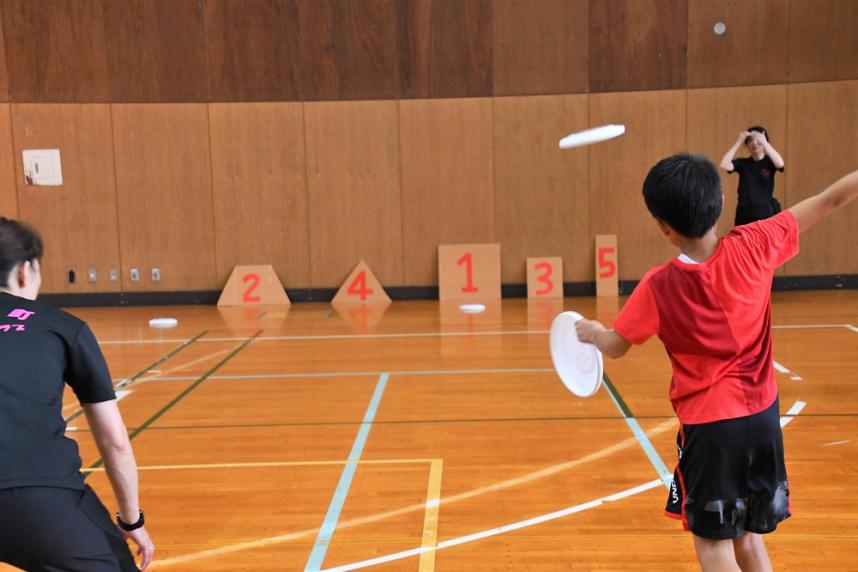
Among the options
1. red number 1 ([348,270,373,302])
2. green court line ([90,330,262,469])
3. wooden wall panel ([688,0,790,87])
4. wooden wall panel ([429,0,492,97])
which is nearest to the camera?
green court line ([90,330,262,469])

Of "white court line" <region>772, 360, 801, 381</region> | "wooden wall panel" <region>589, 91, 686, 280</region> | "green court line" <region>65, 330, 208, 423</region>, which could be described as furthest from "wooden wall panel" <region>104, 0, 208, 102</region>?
"white court line" <region>772, 360, 801, 381</region>

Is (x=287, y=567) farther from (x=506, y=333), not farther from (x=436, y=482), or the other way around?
(x=506, y=333)

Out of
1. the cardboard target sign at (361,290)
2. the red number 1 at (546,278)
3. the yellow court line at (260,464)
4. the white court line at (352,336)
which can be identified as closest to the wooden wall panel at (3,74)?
the white court line at (352,336)

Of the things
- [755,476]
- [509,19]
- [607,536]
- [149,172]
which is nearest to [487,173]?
[509,19]

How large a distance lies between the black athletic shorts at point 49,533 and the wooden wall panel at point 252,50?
10453 mm

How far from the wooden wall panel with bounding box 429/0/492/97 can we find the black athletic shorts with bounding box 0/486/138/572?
34.2ft

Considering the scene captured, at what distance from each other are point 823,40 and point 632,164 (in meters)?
3.12

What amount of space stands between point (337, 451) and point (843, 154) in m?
9.77

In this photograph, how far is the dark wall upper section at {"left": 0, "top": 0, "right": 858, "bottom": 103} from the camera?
11391mm

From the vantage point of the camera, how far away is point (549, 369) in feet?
22.7

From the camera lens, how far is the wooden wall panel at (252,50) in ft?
37.9

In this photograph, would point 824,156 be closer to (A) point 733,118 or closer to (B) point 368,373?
(A) point 733,118

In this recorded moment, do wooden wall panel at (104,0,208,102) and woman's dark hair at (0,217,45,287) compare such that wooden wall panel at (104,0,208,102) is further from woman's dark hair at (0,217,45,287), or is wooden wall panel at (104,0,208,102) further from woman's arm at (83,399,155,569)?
woman's arm at (83,399,155,569)

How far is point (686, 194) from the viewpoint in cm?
212
